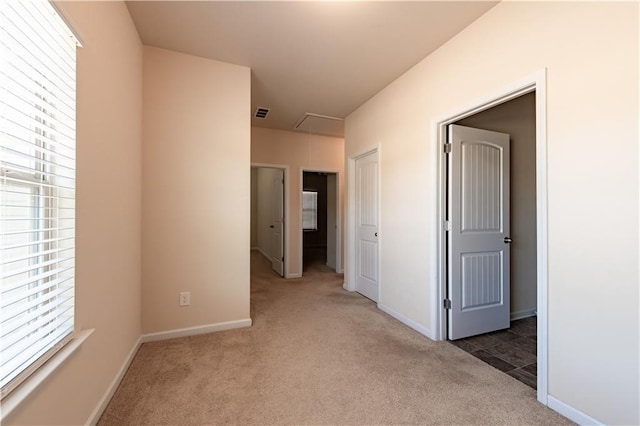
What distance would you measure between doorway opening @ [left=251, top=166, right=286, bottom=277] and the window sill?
3.72 m

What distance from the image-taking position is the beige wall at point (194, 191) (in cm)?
251

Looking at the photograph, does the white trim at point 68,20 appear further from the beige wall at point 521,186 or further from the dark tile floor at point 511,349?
the dark tile floor at point 511,349

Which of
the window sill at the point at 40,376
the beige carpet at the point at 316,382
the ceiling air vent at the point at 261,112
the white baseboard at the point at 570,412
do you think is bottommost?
the beige carpet at the point at 316,382

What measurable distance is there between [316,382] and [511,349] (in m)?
1.77

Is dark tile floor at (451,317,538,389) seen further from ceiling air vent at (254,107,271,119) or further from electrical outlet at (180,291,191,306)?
ceiling air vent at (254,107,271,119)

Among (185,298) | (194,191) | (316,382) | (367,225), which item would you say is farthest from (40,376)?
(367,225)

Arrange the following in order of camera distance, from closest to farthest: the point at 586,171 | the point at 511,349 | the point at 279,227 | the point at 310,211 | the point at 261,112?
1. the point at 586,171
2. the point at 511,349
3. the point at 261,112
4. the point at 279,227
5. the point at 310,211

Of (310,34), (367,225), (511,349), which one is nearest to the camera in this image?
(310,34)

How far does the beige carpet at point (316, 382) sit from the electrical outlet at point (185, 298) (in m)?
0.32

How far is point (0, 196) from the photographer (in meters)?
0.99

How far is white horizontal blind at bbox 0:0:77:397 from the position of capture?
3.27 feet

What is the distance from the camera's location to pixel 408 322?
2883 mm

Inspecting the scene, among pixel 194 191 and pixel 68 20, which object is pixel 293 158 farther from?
pixel 68 20

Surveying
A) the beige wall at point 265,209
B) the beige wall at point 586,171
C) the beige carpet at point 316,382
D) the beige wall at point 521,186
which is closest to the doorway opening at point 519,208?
the beige wall at point 521,186
